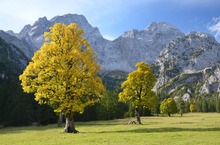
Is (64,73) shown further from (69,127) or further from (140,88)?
(140,88)

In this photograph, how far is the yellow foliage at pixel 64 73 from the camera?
161 feet

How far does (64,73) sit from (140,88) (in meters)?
35.7

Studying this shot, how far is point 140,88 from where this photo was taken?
80.1 m

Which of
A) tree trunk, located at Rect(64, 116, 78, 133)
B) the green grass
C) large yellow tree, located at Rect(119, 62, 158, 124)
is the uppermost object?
large yellow tree, located at Rect(119, 62, 158, 124)

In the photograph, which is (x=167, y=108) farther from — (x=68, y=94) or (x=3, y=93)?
(x=68, y=94)

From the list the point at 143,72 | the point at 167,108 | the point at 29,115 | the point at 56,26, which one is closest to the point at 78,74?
the point at 56,26

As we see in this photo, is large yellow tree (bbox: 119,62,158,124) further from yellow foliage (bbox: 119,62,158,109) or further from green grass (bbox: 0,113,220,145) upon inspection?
green grass (bbox: 0,113,220,145)

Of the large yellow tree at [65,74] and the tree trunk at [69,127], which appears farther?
the tree trunk at [69,127]

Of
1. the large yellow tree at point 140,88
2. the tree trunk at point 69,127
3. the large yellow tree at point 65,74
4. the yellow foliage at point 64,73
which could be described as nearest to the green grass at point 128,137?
the tree trunk at point 69,127

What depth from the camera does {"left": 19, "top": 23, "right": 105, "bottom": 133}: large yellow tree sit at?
49.2 m

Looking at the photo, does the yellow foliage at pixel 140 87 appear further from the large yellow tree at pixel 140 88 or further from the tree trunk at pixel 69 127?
the tree trunk at pixel 69 127

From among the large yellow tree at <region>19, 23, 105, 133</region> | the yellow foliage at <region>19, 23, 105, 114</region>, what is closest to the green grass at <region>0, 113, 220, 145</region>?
the large yellow tree at <region>19, 23, 105, 133</region>

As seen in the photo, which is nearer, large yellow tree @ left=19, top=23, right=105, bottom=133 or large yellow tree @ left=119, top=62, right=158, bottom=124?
large yellow tree @ left=19, top=23, right=105, bottom=133

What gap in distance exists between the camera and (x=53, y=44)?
5081 centimetres
